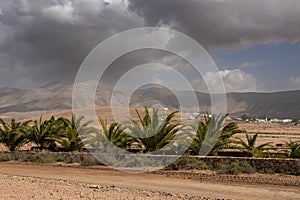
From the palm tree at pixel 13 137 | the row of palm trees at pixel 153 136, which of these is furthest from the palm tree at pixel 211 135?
the palm tree at pixel 13 137

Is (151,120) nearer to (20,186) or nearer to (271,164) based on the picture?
(271,164)

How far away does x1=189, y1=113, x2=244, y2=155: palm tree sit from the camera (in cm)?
1833

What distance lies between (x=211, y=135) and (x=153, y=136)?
2.66 m

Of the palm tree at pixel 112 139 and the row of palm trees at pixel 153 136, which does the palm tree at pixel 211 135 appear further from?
the palm tree at pixel 112 139

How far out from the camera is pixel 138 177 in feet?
50.5

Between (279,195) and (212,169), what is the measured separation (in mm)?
4755

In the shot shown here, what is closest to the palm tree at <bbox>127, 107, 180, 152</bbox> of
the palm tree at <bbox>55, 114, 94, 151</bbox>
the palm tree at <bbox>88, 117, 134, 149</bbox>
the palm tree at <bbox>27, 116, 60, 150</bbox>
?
the palm tree at <bbox>88, 117, 134, 149</bbox>

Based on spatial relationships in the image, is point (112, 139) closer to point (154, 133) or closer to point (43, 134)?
point (154, 133)

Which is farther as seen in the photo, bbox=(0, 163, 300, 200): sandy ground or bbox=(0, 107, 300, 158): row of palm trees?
bbox=(0, 107, 300, 158): row of palm trees

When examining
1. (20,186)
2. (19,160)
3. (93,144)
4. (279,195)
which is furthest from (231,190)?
(19,160)

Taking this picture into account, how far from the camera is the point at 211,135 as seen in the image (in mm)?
18734

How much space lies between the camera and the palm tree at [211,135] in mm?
18328

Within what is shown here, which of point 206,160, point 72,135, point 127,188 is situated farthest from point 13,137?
point 127,188

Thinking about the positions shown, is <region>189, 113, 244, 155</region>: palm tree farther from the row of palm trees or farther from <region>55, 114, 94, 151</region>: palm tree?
<region>55, 114, 94, 151</region>: palm tree
